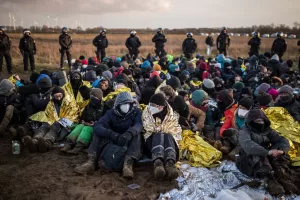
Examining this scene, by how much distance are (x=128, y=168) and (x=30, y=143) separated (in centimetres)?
205

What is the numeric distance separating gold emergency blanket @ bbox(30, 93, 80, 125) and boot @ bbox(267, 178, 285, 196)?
401 cm

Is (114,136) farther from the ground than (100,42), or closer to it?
closer to it

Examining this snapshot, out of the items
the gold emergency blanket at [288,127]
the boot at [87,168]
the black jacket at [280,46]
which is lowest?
the boot at [87,168]

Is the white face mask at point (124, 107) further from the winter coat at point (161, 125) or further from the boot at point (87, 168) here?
the boot at point (87, 168)

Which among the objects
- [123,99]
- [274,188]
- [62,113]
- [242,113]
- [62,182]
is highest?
[123,99]

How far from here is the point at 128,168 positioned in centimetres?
472

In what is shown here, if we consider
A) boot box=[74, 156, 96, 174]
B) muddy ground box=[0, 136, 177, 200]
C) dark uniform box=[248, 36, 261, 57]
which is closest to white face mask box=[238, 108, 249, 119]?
muddy ground box=[0, 136, 177, 200]

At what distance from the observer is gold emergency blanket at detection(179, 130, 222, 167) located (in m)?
5.24

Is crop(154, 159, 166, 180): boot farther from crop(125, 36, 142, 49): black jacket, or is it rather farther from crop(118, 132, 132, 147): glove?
crop(125, 36, 142, 49): black jacket

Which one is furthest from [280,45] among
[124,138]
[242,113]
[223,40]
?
[124,138]

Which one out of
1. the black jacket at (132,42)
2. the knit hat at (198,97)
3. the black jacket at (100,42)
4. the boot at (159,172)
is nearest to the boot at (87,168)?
the boot at (159,172)

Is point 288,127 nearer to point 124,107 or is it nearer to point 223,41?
point 124,107

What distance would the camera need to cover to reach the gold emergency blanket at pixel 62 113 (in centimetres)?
637

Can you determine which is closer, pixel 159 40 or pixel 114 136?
pixel 114 136
